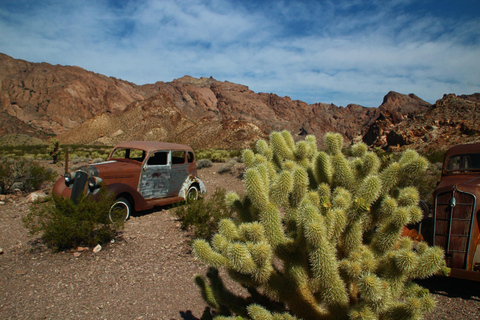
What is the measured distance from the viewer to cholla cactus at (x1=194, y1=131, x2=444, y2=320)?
2.18 metres

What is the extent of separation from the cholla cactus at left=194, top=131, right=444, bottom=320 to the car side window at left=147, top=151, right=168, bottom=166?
19.7 feet

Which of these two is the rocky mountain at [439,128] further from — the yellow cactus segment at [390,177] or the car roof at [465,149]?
the yellow cactus segment at [390,177]

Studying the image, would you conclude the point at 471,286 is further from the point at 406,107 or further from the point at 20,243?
the point at 406,107

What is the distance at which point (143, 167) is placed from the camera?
7.93 meters

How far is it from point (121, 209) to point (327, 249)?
621cm

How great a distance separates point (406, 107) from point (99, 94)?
113 m

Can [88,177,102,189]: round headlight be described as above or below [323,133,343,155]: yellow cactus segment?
below

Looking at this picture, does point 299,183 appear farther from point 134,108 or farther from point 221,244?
point 134,108

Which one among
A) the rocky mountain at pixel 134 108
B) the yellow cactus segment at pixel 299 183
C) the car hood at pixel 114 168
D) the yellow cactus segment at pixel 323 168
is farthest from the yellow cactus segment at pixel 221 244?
the rocky mountain at pixel 134 108

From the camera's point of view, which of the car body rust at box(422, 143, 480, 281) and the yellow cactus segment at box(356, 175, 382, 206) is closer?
the yellow cactus segment at box(356, 175, 382, 206)

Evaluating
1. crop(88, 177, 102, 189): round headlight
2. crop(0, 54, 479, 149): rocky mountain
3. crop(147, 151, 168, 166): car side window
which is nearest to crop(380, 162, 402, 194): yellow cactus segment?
crop(88, 177, 102, 189): round headlight

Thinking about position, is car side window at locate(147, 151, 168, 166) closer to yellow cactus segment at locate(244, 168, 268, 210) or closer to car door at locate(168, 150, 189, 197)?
car door at locate(168, 150, 189, 197)

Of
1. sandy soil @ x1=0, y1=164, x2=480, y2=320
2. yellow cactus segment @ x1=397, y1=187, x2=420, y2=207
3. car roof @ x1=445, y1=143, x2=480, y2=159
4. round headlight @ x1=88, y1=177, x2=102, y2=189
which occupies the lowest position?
sandy soil @ x1=0, y1=164, x2=480, y2=320

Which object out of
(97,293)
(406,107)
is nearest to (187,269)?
(97,293)
